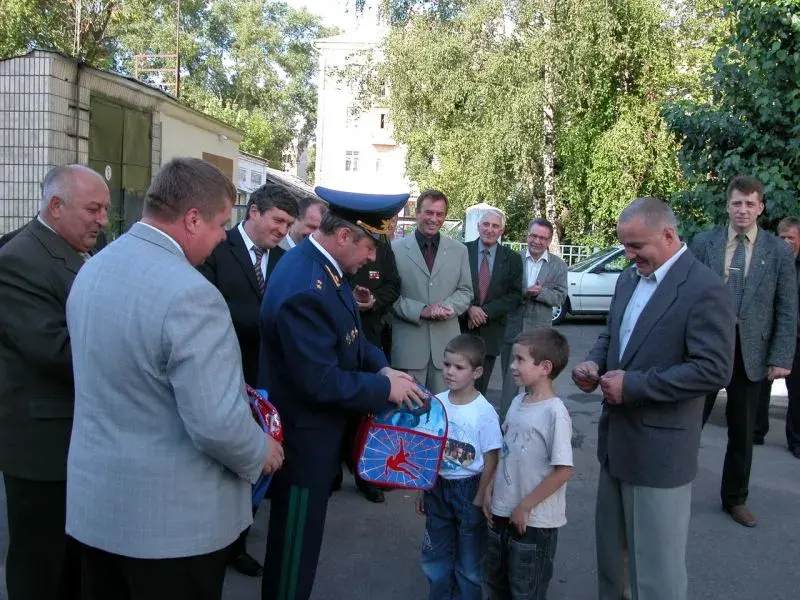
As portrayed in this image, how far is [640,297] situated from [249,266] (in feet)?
7.11

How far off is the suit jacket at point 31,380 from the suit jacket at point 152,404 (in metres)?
0.68

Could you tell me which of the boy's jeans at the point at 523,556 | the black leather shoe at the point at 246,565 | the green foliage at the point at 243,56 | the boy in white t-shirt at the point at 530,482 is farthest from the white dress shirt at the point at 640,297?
the green foliage at the point at 243,56

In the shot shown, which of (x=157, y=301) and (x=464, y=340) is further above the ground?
(x=157, y=301)

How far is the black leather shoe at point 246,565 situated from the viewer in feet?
13.7

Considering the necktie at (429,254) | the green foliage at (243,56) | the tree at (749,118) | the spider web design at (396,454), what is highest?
the green foliage at (243,56)

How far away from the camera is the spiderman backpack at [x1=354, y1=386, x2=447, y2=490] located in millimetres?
3025

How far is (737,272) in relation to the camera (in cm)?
501

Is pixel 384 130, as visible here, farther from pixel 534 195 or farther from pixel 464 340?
pixel 464 340

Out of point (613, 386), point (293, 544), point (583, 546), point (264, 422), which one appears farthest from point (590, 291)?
point (264, 422)

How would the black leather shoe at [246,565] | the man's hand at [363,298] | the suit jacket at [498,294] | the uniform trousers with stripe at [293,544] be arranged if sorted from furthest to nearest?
the suit jacket at [498,294], the man's hand at [363,298], the black leather shoe at [246,565], the uniform trousers with stripe at [293,544]

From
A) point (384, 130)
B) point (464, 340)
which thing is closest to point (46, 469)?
point (464, 340)

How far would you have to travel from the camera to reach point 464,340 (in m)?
3.57

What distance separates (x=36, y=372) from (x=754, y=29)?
7.90 metres

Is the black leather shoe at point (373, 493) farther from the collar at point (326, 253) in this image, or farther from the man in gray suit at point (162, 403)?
the man in gray suit at point (162, 403)
